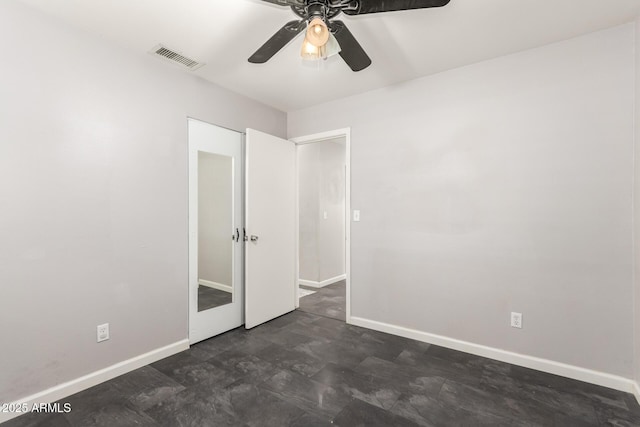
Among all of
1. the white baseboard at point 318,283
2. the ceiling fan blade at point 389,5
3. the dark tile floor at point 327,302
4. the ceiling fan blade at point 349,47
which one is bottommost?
the dark tile floor at point 327,302

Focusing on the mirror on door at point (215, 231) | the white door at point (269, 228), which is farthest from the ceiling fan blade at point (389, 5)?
the mirror on door at point (215, 231)

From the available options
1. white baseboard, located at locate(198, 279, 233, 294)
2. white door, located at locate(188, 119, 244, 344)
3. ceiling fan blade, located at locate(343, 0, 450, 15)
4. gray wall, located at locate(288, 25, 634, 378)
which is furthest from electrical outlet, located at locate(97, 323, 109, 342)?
ceiling fan blade, located at locate(343, 0, 450, 15)

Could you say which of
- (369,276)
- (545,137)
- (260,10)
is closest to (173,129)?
(260,10)

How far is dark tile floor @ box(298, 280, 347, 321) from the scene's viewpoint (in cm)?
366

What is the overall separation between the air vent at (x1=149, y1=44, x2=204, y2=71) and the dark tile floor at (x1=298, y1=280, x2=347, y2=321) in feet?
9.48

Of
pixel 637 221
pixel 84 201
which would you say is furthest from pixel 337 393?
pixel 637 221

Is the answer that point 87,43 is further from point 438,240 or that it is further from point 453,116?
point 438,240

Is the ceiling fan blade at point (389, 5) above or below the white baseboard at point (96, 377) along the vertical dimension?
above

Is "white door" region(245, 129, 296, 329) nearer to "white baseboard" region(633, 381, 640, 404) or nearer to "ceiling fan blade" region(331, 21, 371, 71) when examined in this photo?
"ceiling fan blade" region(331, 21, 371, 71)

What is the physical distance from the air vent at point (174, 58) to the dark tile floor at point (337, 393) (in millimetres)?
2495

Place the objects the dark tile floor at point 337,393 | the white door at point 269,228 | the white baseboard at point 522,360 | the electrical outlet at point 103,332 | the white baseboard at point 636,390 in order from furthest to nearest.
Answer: the white door at point 269,228, the electrical outlet at point 103,332, the white baseboard at point 522,360, the white baseboard at point 636,390, the dark tile floor at point 337,393

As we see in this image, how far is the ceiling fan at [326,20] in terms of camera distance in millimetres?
1485

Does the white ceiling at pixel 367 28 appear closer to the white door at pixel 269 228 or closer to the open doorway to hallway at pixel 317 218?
the white door at pixel 269 228

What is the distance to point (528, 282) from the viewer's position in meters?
2.39
